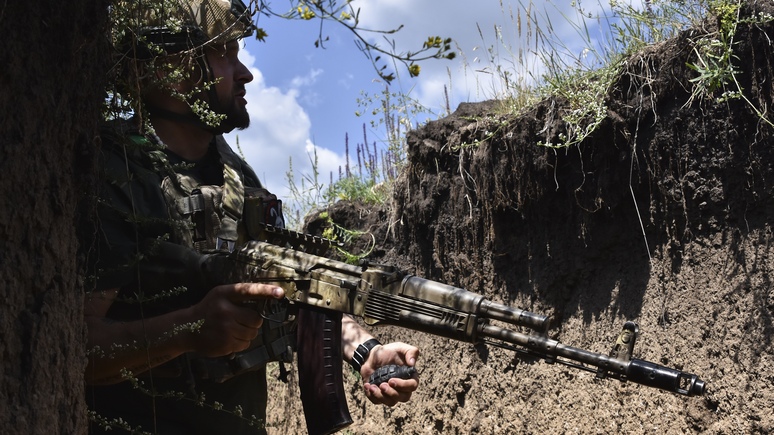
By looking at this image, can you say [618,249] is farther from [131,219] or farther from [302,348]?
[131,219]

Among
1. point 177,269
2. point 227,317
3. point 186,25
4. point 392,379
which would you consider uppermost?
Answer: point 186,25

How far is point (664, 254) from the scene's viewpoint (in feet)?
12.9

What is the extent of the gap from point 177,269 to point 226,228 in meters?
0.39

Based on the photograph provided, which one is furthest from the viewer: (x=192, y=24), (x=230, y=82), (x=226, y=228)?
(x=230, y=82)

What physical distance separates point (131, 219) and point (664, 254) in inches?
106

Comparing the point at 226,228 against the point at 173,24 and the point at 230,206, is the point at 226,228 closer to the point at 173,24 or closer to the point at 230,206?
the point at 230,206

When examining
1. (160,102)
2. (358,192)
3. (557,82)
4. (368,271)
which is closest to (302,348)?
(368,271)

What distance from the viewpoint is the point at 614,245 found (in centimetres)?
420

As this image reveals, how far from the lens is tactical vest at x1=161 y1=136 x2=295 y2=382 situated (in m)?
2.66

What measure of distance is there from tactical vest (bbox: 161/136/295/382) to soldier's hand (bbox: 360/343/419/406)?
0.33 metres

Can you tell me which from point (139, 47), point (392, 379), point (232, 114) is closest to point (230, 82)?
point (232, 114)

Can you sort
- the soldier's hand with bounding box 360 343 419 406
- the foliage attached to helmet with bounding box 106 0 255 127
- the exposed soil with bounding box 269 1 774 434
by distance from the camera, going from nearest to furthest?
1. the foliage attached to helmet with bounding box 106 0 255 127
2. the soldier's hand with bounding box 360 343 419 406
3. the exposed soil with bounding box 269 1 774 434

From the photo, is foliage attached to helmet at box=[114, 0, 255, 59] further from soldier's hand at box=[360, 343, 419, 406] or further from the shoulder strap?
soldier's hand at box=[360, 343, 419, 406]

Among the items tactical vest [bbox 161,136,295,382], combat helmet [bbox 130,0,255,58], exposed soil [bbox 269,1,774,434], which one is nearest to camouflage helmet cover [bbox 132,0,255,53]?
combat helmet [bbox 130,0,255,58]
